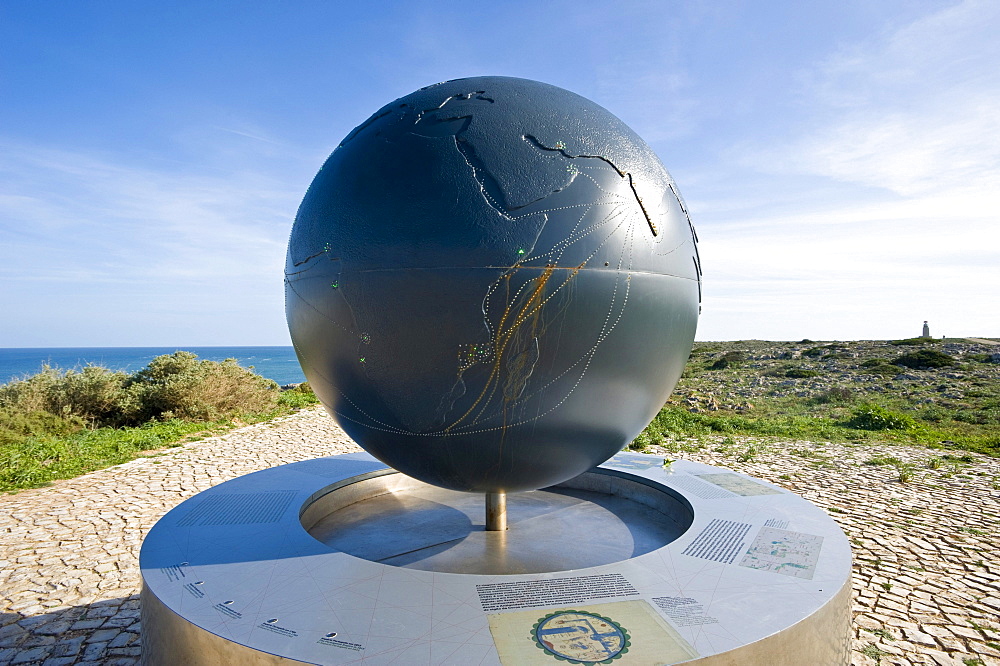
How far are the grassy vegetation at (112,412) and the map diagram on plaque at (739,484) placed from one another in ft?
34.8

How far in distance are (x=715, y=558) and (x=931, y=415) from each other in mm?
17665

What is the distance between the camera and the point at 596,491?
684 cm

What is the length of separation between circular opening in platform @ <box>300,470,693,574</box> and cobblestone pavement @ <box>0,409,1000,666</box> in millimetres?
1838

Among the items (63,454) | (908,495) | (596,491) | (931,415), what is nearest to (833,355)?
(931,415)

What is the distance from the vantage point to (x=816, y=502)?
354 inches

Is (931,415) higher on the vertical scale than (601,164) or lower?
lower

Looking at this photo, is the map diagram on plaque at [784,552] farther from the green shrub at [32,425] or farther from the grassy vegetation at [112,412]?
the green shrub at [32,425]

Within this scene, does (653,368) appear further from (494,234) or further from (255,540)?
(255,540)

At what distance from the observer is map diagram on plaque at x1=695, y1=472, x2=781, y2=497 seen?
20.0ft

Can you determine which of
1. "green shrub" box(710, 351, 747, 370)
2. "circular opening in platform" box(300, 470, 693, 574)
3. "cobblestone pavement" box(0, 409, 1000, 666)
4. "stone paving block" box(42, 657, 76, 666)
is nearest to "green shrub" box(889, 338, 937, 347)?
"green shrub" box(710, 351, 747, 370)

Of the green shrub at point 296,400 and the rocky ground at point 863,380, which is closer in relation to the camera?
the green shrub at point 296,400

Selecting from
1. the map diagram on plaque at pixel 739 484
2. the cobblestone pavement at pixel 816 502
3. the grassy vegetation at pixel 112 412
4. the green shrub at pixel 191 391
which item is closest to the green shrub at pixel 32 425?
the grassy vegetation at pixel 112 412

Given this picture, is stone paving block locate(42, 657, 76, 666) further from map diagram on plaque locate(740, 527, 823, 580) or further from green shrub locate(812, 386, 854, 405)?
green shrub locate(812, 386, 854, 405)

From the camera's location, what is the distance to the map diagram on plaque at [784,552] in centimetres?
417
